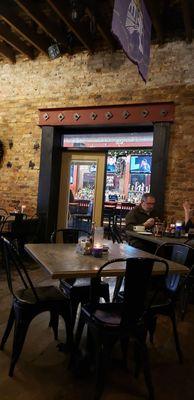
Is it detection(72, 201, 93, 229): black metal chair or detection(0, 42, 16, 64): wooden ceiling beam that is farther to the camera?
detection(72, 201, 93, 229): black metal chair

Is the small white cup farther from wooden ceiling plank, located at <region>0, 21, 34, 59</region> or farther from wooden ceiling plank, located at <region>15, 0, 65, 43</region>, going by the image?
wooden ceiling plank, located at <region>0, 21, 34, 59</region>

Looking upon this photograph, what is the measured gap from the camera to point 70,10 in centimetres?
502

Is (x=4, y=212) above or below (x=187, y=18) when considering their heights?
below

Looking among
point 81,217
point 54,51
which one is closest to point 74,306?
point 54,51

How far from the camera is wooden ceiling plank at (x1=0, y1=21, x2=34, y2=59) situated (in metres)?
5.69

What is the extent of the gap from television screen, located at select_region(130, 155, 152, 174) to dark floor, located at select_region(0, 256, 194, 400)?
812 cm

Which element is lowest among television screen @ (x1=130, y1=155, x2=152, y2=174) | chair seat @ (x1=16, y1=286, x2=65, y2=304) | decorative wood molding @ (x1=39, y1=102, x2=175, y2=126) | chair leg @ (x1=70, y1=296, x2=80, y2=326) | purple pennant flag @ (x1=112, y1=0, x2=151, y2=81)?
chair leg @ (x1=70, y1=296, x2=80, y2=326)

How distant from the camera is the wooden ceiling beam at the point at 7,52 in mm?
6387

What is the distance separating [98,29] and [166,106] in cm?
162

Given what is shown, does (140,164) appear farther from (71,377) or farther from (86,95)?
(71,377)

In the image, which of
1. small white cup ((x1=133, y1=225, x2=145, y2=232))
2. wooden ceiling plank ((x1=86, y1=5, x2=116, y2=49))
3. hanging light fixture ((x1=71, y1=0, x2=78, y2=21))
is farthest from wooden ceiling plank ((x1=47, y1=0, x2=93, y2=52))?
small white cup ((x1=133, y1=225, x2=145, y2=232))

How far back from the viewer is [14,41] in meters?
6.00

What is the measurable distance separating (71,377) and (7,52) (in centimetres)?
602

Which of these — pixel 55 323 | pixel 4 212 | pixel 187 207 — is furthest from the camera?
pixel 4 212
